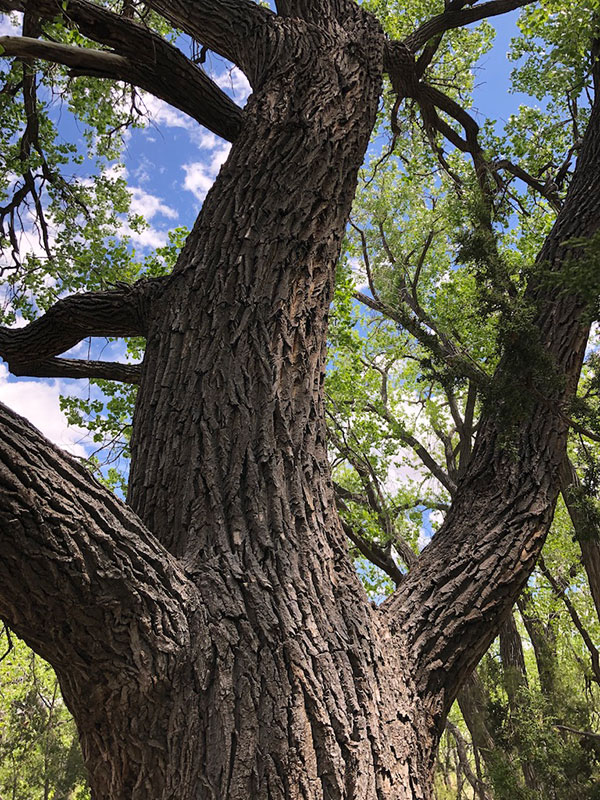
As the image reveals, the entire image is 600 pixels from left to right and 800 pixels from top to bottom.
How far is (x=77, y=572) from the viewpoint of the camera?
159 centimetres

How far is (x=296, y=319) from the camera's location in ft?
8.54

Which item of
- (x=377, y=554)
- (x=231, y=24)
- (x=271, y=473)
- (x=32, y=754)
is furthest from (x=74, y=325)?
(x=32, y=754)

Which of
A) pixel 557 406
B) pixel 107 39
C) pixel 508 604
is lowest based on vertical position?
pixel 508 604

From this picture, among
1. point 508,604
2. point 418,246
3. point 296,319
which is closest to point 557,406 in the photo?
point 508,604

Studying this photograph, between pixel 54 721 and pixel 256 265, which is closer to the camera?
pixel 256 265

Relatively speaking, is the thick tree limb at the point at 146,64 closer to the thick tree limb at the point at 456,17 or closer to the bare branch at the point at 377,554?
the thick tree limb at the point at 456,17

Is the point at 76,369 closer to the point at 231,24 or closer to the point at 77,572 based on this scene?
the point at 77,572

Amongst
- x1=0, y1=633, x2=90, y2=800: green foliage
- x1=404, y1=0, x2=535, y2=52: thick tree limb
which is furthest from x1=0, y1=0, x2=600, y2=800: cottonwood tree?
x1=0, y1=633, x2=90, y2=800: green foliage

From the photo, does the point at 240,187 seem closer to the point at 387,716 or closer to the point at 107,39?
the point at 107,39

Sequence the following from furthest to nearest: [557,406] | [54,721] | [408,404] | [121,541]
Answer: [54,721]
[408,404]
[557,406]
[121,541]

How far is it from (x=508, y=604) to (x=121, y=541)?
160 centimetres

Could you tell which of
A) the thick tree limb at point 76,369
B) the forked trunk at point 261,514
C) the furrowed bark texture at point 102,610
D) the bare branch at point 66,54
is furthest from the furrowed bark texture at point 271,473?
the thick tree limb at point 76,369

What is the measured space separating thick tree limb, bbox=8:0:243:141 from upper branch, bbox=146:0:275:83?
367mm

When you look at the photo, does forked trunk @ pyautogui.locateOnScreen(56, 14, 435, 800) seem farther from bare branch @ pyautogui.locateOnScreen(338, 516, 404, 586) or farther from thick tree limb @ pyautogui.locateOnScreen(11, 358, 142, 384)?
bare branch @ pyautogui.locateOnScreen(338, 516, 404, 586)
